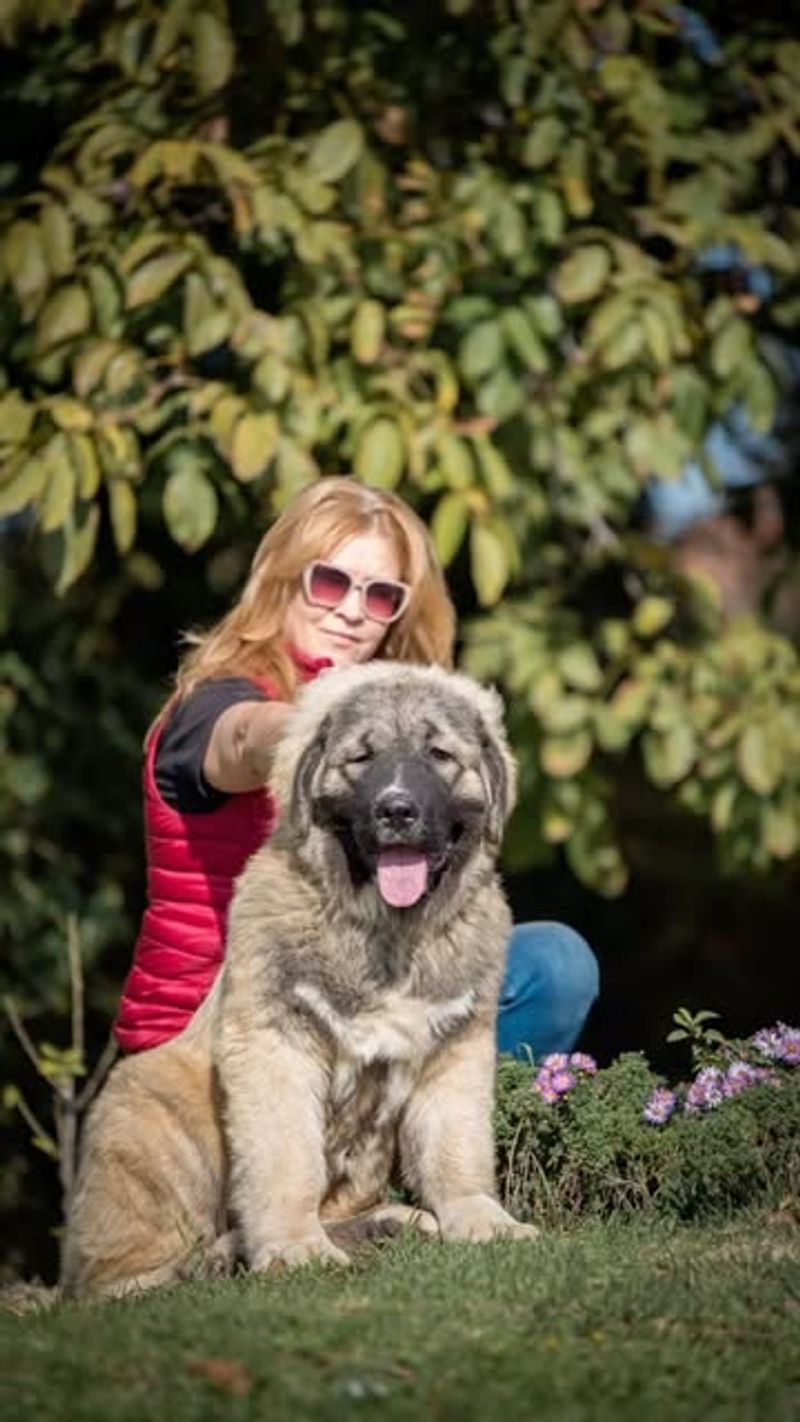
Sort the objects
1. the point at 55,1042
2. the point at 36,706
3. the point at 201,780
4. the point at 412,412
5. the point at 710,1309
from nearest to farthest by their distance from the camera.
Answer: the point at 710,1309
the point at 201,780
the point at 412,412
the point at 36,706
the point at 55,1042

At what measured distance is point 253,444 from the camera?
18.1 feet

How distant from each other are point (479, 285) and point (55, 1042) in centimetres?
342

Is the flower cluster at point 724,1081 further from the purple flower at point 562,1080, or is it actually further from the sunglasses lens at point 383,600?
the sunglasses lens at point 383,600

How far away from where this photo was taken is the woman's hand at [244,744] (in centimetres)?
427

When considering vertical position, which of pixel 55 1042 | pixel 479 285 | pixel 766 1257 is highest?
pixel 479 285

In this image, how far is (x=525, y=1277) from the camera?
3.56m

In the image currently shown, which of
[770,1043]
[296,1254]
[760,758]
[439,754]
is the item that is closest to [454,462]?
[760,758]

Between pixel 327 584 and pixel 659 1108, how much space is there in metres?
1.32

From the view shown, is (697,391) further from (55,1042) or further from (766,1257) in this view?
(55,1042)

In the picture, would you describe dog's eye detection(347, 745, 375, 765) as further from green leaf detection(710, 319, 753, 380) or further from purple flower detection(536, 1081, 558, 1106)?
green leaf detection(710, 319, 753, 380)

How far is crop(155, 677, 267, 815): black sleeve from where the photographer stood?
4.45m

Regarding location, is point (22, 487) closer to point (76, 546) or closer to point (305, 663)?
point (76, 546)

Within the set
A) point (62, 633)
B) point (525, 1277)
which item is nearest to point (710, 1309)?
point (525, 1277)

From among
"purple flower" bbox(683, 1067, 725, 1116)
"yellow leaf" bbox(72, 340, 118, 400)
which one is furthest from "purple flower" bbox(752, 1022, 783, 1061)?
"yellow leaf" bbox(72, 340, 118, 400)
